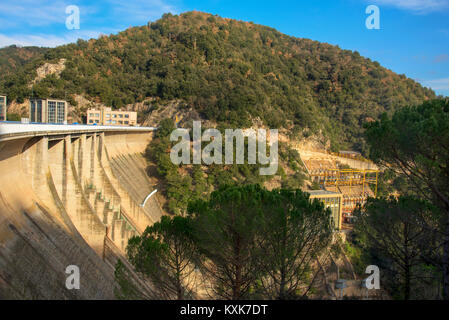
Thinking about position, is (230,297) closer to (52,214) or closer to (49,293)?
(49,293)

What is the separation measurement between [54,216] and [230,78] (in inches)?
1348

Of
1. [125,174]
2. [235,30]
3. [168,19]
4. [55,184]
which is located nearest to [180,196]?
[125,174]

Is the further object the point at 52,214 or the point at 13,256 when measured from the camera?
the point at 52,214

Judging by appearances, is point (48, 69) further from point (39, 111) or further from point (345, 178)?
point (345, 178)

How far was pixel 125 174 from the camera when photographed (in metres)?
26.6

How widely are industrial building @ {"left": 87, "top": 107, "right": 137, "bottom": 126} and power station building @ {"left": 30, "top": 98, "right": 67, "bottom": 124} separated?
468 inches

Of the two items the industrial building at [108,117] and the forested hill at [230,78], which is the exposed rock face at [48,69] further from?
the industrial building at [108,117]

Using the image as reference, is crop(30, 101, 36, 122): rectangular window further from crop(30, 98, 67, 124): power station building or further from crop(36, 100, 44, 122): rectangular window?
crop(36, 100, 44, 122): rectangular window

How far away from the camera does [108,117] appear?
1742 inches

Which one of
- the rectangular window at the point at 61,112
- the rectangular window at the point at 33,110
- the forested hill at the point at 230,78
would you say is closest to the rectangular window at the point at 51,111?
the rectangular window at the point at 61,112

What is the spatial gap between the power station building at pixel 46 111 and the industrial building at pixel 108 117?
11880 mm

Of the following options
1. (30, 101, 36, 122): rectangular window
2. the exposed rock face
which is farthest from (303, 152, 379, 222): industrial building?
the exposed rock face

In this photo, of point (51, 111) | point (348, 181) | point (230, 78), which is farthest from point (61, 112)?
point (348, 181)

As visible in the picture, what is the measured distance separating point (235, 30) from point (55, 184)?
6492cm
